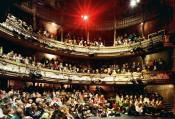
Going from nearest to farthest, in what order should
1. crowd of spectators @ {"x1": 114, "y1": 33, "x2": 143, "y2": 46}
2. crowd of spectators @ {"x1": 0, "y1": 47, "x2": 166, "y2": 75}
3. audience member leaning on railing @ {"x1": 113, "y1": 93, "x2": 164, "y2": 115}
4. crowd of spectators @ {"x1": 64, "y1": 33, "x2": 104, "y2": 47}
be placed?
audience member leaning on railing @ {"x1": 113, "y1": 93, "x2": 164, "y2": 115} → crowd of spectators @ {"x1": 0, "y1": 47, "x2": 166, "y2": 75} → crowd of spectators @ {"x1": 114, "y1": 33, "x2": 143, "y2": 46} → crowd of spectators @ {"x1": 64, "y1": 33, "x2": 104, "y2": 47}

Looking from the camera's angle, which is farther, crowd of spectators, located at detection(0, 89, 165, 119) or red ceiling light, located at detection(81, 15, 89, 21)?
red ceiling light, located at detection(81, 15, 89, 21)

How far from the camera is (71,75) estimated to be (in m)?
22.5

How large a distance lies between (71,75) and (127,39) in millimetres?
6149

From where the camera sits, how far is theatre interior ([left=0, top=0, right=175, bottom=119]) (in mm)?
18109

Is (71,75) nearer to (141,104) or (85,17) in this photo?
(141,104)

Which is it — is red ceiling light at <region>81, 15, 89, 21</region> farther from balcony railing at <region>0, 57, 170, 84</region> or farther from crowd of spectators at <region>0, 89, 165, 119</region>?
crowd of spectators at <region>0, 89, 165, 119</region>

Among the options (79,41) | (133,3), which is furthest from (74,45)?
(133,3)

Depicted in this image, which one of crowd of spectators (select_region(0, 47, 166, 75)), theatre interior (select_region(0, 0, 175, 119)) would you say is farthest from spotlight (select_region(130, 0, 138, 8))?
crowd of spectators (select_region(0, 47, 166, 75))

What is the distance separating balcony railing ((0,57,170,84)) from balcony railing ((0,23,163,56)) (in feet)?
6.57

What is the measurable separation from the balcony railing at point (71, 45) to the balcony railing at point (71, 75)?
2001 millimetres

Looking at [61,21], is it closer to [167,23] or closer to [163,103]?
[167,23]

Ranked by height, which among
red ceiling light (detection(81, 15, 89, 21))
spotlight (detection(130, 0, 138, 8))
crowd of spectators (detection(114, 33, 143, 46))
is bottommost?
crowd of spectators (detection(114, 33, 143, 46))

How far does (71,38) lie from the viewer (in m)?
26.2

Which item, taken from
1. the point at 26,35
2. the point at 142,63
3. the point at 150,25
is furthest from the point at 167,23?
the point at 26,35
